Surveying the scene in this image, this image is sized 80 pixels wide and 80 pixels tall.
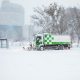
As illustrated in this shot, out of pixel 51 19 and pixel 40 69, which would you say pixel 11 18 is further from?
pixel 40 69

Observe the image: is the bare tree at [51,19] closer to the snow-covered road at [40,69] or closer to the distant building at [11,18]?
the snow-covered road at [40,69]

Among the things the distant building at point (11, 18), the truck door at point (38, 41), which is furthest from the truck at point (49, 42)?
the distant building at point (11, 18)

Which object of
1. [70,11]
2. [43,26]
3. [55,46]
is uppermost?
[70,11]

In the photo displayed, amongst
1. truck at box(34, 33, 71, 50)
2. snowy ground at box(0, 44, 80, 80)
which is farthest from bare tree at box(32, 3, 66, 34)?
snowy ground at box(0, 44, 80, 80)

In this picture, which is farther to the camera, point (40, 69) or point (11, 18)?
point (11, 18)

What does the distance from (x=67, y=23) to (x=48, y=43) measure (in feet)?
60.5

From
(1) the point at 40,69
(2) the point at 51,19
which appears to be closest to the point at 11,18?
(2) the point at 51,19

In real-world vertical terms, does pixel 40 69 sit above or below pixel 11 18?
below

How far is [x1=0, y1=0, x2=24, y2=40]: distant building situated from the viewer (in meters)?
95.5

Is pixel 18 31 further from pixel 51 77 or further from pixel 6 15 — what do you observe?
pixel 51 77

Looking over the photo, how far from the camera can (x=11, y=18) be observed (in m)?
106

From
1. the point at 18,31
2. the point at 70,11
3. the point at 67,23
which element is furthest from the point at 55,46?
the point at 18,31

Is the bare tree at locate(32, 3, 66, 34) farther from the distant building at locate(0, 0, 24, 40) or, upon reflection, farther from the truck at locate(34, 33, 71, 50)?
the distant building at locate(0, 0, 24, 40)

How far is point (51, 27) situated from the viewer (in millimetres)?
43844
